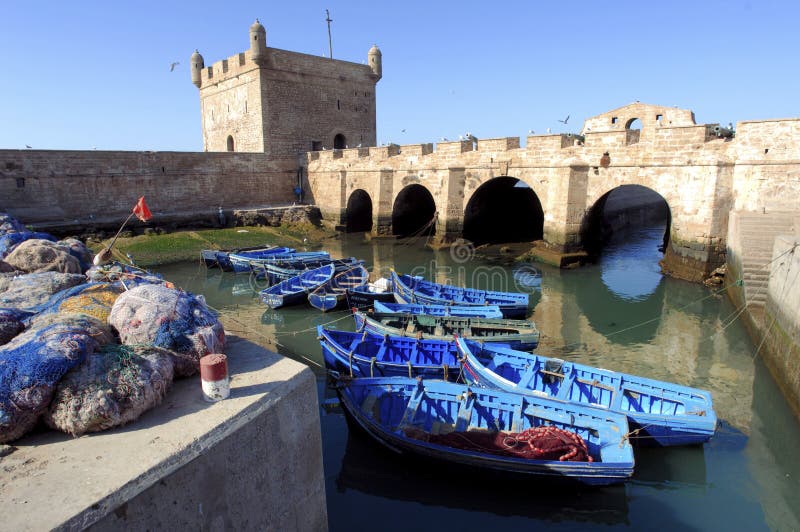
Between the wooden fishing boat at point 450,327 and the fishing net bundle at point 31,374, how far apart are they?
7161 millimetres

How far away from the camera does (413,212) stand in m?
26.8

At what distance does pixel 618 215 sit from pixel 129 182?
91.5 feet

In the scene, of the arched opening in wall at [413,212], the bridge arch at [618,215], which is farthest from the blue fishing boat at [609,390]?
the arched opening in wall at [413,212]

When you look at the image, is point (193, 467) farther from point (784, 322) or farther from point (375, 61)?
point (375, 61)

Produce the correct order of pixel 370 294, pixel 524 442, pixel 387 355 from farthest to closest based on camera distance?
pixel 370 294 < pixel 387 355 < pixel 524 442

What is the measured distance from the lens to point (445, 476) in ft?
21.6

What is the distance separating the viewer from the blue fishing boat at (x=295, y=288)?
13961mm

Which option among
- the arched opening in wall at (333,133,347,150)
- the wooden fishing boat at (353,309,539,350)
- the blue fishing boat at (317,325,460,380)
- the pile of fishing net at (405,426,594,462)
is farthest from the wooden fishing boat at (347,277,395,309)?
the arched opening in wall at (333,133,347,150)

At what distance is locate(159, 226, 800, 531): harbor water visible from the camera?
605 cm

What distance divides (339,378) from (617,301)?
35.7 feet

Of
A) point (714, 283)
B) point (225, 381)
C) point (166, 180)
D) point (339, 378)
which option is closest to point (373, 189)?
point (166, 180)

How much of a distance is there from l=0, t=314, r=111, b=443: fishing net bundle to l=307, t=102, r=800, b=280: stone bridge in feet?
56.2

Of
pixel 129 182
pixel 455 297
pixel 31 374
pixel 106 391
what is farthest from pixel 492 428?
pixel 129 182

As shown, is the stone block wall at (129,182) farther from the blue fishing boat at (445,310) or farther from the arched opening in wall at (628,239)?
the arched opening in wall at (628,239)
